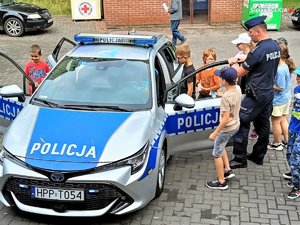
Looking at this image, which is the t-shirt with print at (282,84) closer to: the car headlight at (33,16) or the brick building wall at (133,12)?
the car headlight at (33,16)

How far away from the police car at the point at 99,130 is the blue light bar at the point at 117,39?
0.5 inches

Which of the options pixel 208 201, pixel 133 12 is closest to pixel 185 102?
pixel 208 201

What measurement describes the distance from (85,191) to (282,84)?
331 cm

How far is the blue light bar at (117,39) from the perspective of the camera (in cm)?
627

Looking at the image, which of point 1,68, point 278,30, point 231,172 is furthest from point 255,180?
point 278,30

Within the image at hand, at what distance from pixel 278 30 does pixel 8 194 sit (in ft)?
45.3

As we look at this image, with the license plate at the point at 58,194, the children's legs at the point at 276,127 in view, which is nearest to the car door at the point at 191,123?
the children's legs at the point at 276,127

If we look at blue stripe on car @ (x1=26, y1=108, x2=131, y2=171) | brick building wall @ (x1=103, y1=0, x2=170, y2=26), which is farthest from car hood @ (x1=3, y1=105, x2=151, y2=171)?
brick building wall @ (x1=103, y1=0, x2=170, y2=26)

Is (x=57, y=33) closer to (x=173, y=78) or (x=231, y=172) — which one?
(x=173, y=78)

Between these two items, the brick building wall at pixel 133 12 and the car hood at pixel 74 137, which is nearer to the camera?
the car hood at pixel 74 137

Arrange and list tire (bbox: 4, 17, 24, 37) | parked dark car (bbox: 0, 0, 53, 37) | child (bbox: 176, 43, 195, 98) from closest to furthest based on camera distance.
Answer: child (bbox: 176, 43, 195, 98) → parked dark car (bbox: 0, 0, 53, 37) → tire (bbox: 4, 17, 24, 37)

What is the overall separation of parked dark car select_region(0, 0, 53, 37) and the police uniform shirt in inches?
448

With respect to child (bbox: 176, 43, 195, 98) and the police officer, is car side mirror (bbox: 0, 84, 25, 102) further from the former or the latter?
the police officer

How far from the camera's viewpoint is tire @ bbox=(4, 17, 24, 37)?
51.5 ft
